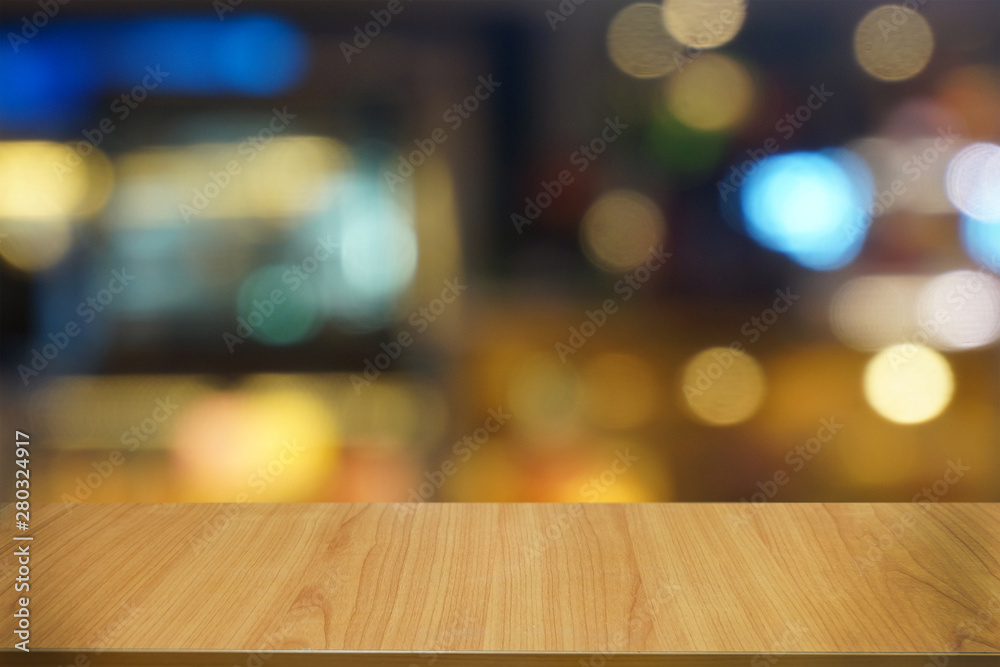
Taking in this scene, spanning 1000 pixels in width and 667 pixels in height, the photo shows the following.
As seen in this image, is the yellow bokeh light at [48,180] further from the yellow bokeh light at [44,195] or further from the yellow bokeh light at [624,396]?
the yellow bokeh light at [624,396]

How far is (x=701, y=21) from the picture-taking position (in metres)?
3.51

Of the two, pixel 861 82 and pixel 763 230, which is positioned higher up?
pixel 861 82

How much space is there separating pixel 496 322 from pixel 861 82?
1732 millimetres

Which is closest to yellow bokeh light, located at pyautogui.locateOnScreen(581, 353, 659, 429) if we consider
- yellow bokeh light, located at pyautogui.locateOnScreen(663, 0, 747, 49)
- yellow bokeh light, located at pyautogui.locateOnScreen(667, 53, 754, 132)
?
A: yellow bokeh light, located at pyautogui.locateOnScreen(667, 53, 754, 132)

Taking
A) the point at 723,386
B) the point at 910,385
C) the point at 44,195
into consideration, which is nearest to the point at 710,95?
the point at 723,386

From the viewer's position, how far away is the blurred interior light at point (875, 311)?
3.36 meters

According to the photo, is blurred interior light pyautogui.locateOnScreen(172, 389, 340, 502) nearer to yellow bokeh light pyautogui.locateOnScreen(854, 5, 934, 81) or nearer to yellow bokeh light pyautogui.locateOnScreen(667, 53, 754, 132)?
yellow bokeh light pyautogui.locateOnScreen(667, 53, 754, 132)

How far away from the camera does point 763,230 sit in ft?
11.1

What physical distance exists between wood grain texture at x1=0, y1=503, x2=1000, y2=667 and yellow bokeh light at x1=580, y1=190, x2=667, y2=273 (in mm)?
2640

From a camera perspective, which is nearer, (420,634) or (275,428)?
(420,634)

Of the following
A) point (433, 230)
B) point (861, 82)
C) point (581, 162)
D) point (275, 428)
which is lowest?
point (275, 428)

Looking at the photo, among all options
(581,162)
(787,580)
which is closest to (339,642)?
(787,580)

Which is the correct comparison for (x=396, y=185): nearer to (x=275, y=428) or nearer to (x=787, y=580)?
(x=275, y=428)

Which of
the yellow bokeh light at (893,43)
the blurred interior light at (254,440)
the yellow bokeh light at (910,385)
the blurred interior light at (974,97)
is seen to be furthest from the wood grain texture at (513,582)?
the blurred interior light at (974,97)
